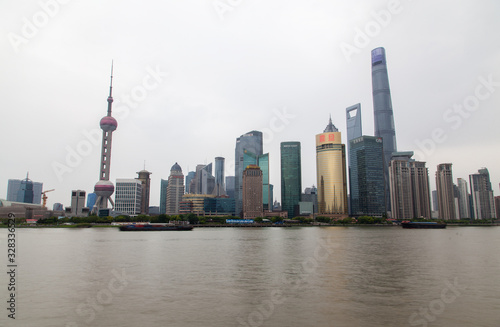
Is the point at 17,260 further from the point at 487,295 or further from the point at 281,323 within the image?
the point at 487,295

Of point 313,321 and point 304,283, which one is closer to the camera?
point 313,321

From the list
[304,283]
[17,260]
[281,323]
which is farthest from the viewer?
[17,260]

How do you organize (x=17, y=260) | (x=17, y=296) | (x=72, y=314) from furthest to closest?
(x=17, y=260)
(x=17, y=296)
(x=72, y=314)

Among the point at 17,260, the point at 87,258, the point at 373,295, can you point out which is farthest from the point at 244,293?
the point at 17,260

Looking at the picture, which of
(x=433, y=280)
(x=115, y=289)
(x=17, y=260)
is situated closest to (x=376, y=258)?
(x=433, y=280)

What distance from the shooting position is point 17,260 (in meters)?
56.8

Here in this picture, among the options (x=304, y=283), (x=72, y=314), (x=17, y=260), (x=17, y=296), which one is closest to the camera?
(x=72, y=314)

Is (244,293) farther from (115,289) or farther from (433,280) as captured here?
(433,280)

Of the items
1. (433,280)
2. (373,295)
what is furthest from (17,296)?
(433,280)

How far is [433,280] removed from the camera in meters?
40.4

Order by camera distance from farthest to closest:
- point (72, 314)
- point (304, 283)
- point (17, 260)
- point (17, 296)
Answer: point (17, 260), point (304, 283), point (17, 296), point (72, 314)

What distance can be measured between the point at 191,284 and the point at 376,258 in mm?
35528

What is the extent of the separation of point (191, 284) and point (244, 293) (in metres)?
7.06

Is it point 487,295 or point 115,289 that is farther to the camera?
point 115,289
